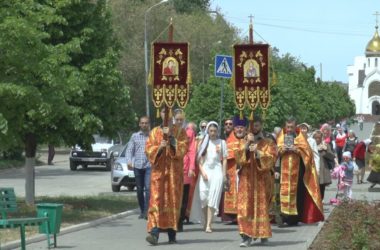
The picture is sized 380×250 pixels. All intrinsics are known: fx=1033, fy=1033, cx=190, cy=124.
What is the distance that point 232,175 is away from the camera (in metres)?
18.0

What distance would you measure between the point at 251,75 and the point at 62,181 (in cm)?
2003

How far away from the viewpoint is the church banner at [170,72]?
14.8 m

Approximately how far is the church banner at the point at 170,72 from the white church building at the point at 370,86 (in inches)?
5632

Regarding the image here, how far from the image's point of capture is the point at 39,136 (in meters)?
20.0

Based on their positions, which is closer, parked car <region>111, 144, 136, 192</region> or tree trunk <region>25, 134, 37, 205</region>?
tree trunk <region>25, 134, 37, 205</region>

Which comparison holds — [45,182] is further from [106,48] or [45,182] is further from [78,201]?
[106,48]

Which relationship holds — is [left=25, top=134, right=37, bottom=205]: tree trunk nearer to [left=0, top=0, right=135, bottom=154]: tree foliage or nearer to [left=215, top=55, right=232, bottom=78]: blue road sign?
[left=0, top=0, right=135, bottom=154]: tree foliage

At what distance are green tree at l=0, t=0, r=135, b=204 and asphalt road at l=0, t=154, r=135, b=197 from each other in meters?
6.42

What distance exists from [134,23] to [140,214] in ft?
125

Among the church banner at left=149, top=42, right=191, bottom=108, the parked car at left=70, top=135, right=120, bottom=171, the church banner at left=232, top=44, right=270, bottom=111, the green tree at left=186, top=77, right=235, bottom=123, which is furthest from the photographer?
the parked car at left=70, top=135, right=120, bottom=171

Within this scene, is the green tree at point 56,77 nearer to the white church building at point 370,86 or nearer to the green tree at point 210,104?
the green tree at point 210,104

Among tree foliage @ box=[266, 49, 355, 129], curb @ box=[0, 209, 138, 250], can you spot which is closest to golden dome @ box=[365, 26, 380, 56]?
tree foliage @ box=[266, 49, 355, 129]

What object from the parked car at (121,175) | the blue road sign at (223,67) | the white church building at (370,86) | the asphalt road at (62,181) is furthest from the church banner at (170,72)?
the white church building at (370,86)

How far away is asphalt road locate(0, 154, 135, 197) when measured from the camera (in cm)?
2833
